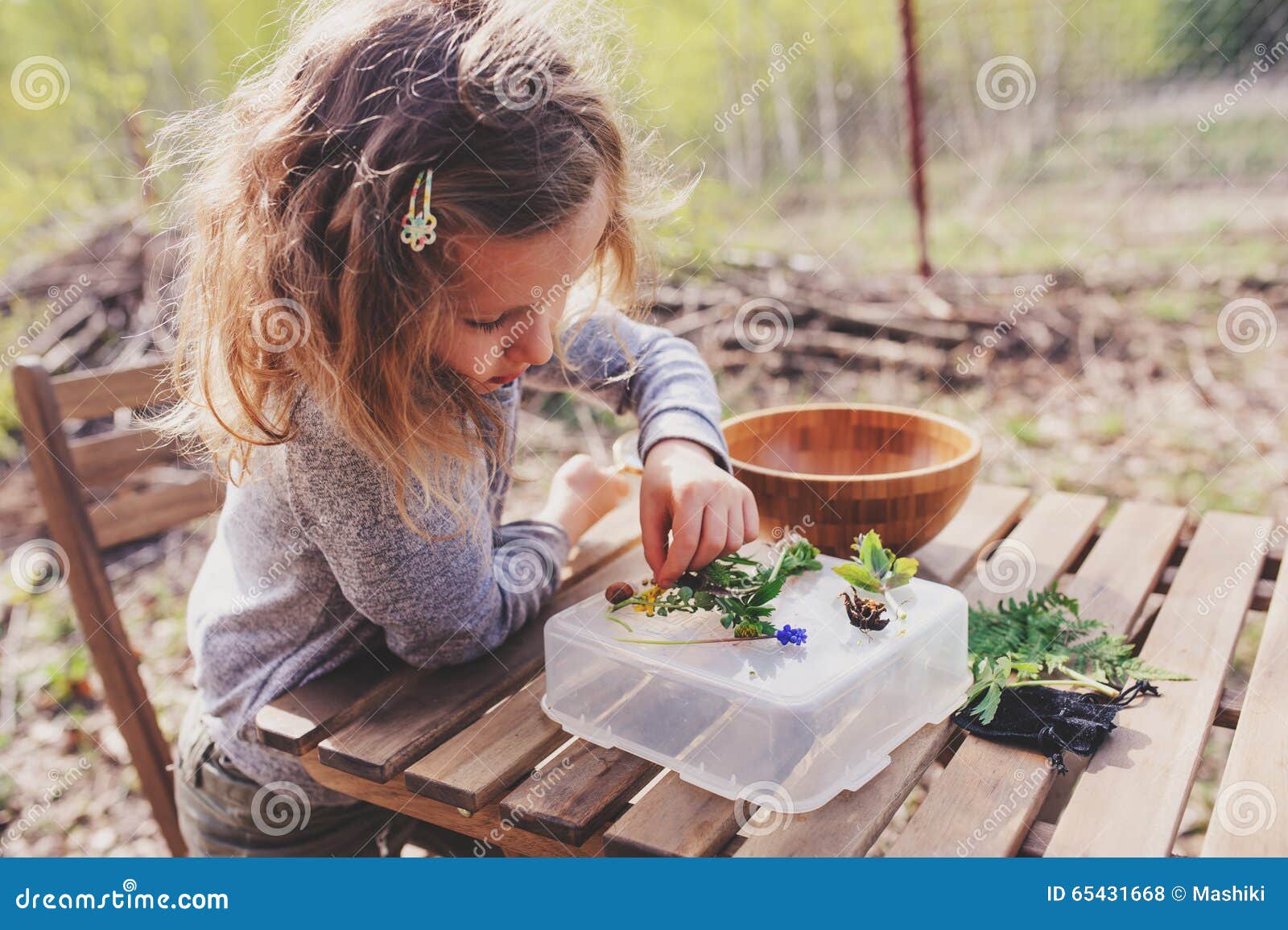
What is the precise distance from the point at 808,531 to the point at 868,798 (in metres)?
0.44

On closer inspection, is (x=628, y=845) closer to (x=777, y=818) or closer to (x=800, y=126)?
(x=777, y=818)

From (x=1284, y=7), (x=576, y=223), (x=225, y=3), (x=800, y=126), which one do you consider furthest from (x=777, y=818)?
(x=225, y=3)

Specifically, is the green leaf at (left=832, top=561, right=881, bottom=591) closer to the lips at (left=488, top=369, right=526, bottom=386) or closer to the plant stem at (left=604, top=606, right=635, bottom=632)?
the plant stem at (left=604, top=606, right=635, bottom=632)

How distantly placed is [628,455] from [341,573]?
1.66 ft

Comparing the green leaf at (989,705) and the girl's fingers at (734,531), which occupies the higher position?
the girl's fingers at (734,531)
